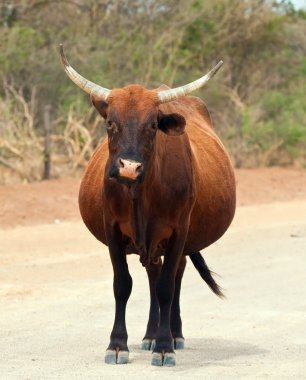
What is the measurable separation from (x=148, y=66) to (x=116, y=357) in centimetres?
1960

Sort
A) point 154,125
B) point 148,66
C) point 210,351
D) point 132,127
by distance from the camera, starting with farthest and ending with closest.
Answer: point 148,66 → point 210,351 → point 154,125 → point 132,127

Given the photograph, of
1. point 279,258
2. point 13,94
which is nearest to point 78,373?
point 279,258

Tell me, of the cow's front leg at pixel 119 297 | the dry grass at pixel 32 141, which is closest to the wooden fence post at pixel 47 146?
the dry grass at pixel 32 141

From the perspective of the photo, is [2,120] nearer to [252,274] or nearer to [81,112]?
[81,112]

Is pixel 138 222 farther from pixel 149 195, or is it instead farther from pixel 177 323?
pixel 177 323

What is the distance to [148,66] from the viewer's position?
91.4ft

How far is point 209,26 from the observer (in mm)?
31844

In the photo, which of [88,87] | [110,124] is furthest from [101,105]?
[110,124]

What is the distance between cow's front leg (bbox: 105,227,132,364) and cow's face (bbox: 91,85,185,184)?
80cm

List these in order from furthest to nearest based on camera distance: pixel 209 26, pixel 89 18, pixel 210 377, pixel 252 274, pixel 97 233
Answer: pixel 209 26, pixel 89 18, pixel 252 274, pixel 97 233, pixel 210 377

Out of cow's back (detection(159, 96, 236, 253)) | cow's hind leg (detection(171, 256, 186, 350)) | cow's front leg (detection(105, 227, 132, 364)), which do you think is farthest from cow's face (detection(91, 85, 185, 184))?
cow's hind leg (detection(171, 256, 186, 350))

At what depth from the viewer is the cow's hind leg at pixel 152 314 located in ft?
31.3

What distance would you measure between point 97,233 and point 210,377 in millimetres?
2122

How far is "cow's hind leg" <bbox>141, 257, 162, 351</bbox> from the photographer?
9547 mm
